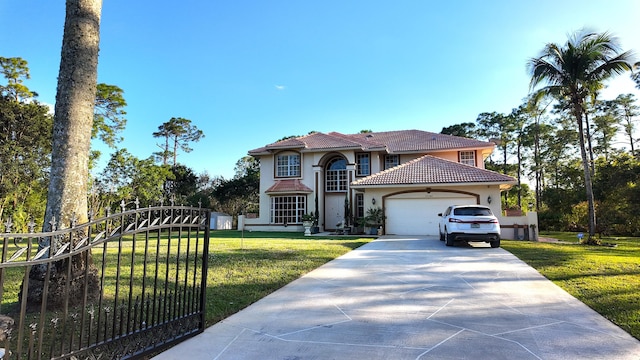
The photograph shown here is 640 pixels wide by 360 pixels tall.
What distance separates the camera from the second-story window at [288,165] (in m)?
26.4

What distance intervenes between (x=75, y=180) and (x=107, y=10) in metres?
3.69

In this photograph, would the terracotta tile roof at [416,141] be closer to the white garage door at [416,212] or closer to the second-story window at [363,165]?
the second-story window at [363,165]

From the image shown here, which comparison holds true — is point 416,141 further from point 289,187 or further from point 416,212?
point 289,187

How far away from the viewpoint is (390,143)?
2733 cm

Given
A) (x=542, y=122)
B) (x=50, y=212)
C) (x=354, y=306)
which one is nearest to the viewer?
(x=50, y=212)

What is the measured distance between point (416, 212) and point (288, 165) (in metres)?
10.9

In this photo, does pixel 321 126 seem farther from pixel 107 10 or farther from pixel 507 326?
Result: pixel 507 326

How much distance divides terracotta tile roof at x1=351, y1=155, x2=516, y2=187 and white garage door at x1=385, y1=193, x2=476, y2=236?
1.00 metres

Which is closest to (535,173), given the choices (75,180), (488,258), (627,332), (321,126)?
(321,126)

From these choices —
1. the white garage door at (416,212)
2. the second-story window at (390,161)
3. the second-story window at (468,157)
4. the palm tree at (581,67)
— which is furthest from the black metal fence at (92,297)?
the second-story window at (468,157)

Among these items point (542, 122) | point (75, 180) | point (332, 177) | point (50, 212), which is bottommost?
point (50, 212)

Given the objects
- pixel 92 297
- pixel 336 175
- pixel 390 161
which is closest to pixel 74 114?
pixel 92 297

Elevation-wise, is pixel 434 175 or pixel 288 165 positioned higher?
pixel 288 165

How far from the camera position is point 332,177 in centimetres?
2570
